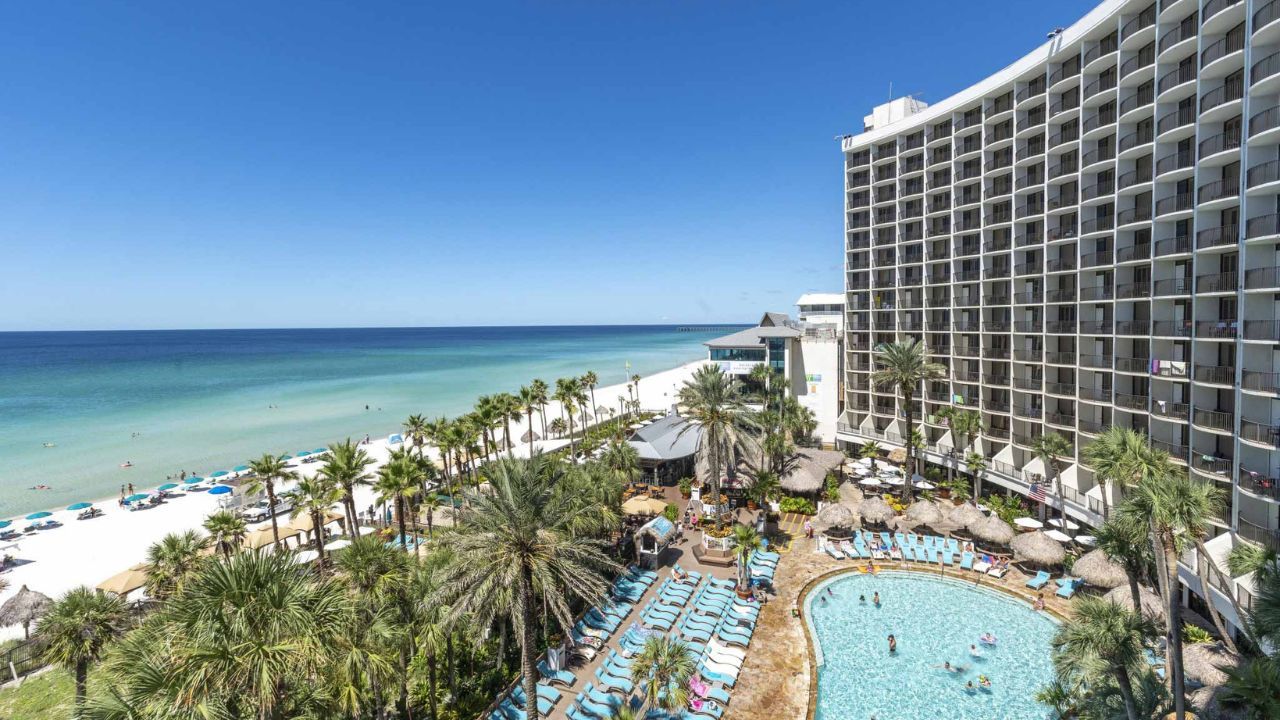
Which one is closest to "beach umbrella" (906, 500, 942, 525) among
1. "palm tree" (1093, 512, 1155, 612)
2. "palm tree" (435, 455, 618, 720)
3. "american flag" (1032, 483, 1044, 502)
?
"american flag" (1032, 483, 1044, 502)

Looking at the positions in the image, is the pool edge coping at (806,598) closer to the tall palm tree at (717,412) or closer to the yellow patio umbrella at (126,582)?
the tall palm tree at (717,412)

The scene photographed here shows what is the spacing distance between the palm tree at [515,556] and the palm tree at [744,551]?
1095 centimetres

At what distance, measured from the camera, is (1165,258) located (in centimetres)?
2762

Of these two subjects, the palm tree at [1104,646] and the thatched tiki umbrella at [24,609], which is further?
the thatched tiki umbrella at [24,609]

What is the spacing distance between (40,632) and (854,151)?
61.1m

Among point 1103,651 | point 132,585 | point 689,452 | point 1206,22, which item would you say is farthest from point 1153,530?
point 132,585

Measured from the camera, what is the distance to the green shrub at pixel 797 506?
A: 3806 centimetres

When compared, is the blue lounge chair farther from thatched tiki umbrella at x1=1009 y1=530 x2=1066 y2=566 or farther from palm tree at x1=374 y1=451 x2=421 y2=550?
palm tree at x1=374 y1=451 x2=421 y2=550

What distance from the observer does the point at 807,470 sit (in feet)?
129

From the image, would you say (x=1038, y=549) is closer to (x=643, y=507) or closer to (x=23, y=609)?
(x=643, y=507)

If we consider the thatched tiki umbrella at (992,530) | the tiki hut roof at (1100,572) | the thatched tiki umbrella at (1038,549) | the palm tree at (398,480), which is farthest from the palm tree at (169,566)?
the tiki hut roof at (1100,572)

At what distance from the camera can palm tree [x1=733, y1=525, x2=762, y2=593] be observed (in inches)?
1041

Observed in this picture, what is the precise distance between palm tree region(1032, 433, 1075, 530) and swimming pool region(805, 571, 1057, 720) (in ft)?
34.0

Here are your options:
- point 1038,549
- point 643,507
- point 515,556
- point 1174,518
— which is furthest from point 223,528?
point 1038,549
